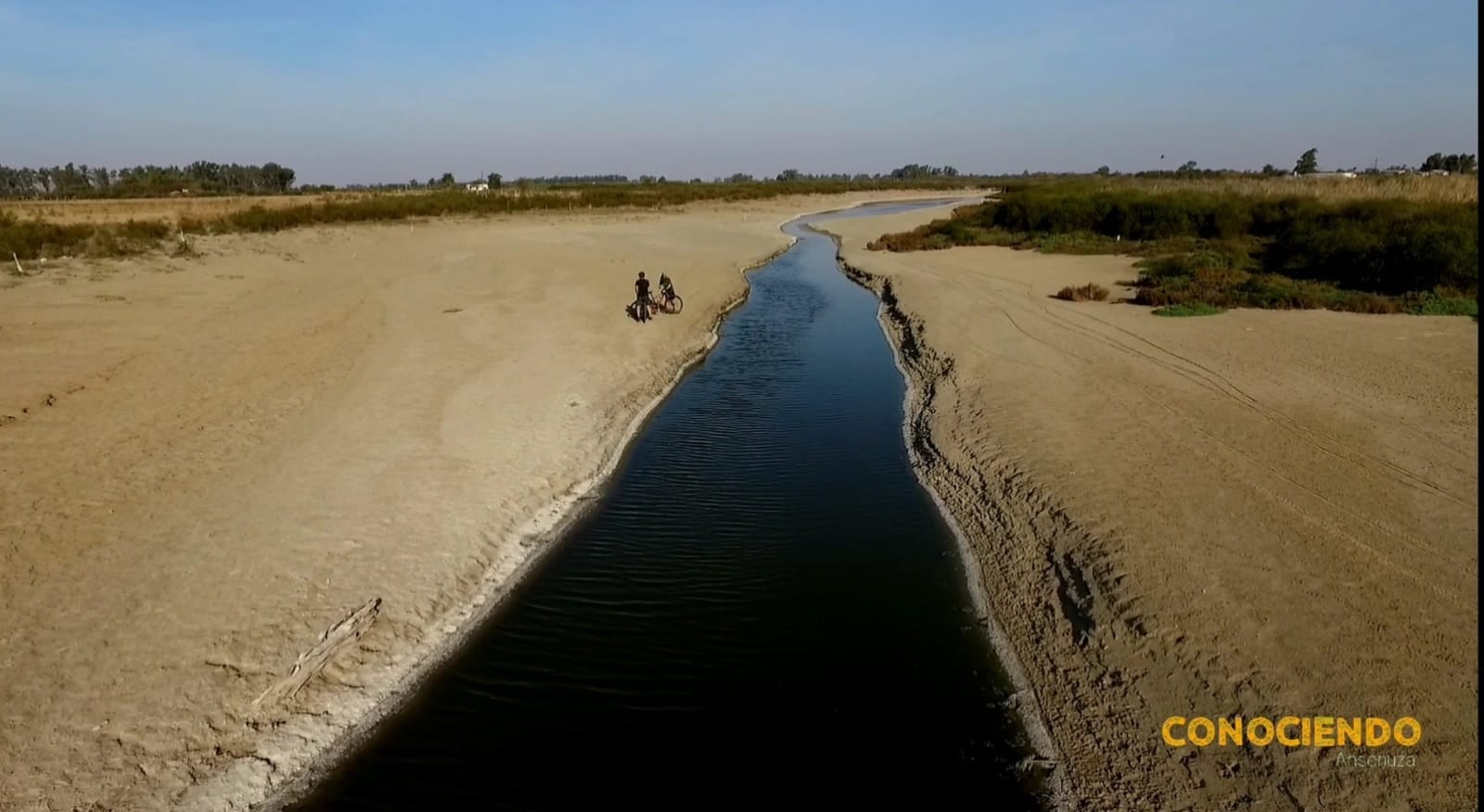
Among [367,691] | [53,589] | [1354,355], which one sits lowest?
[367,691]

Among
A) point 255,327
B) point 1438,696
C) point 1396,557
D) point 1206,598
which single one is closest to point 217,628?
point 1206,598

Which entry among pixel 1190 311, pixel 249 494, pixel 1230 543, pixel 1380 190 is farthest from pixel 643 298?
pixel 1380 190

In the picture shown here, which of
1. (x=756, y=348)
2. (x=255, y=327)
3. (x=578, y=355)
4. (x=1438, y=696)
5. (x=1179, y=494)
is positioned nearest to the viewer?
(x=1438, y=696)

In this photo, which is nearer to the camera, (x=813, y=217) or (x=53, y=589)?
(x=53, y=589)

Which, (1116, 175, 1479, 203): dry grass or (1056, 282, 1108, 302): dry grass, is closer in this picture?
(1056, 282, 1108, 302): dry grass

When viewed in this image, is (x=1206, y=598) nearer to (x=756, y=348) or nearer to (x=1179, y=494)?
(x=1179, y=494)

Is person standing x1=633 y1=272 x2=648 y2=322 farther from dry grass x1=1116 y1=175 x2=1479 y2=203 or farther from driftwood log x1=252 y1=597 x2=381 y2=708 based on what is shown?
dry grass x1=1116 y1=175 x2=1479 y2=203

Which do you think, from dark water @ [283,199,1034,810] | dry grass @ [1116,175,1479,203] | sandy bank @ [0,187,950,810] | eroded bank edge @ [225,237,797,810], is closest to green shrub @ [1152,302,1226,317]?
dark water @ [283,199,1034,810]
